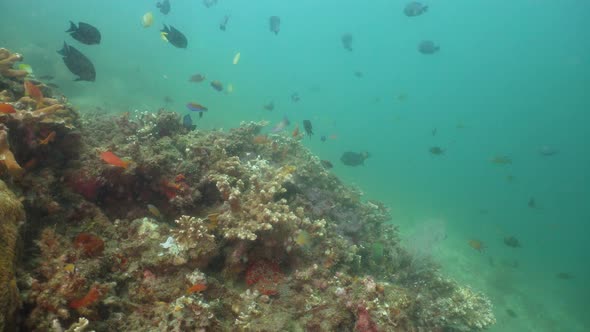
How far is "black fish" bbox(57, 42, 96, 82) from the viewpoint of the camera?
234 inches

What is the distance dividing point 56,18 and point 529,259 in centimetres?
5753

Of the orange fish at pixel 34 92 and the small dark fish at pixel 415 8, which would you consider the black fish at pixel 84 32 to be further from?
the small dark fish at pixel 415 8

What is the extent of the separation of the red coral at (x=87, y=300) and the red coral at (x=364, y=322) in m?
2.61

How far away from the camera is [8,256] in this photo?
2234 millimetres

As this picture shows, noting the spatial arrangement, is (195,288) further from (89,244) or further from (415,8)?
(415,8)

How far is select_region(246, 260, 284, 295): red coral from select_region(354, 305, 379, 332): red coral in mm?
1061

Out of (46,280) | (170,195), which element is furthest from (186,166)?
(46,280)

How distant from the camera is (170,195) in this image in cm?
463

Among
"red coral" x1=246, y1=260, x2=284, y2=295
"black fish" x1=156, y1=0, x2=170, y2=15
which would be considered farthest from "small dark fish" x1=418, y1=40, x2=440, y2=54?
"red coral" x1=246, y1=260, x2=284, y2=295

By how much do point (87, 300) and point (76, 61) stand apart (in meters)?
5.13

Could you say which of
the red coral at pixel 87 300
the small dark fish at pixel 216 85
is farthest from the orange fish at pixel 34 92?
the small dark fish at pixel 216 85

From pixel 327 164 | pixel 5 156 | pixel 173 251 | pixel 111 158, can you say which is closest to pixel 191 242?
pixel 173 251

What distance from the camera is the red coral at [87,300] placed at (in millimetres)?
2727

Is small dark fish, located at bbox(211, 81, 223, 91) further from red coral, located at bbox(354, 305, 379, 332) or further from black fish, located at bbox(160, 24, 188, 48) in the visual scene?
red coral, located at bbox(354, 305, 379, 332)
